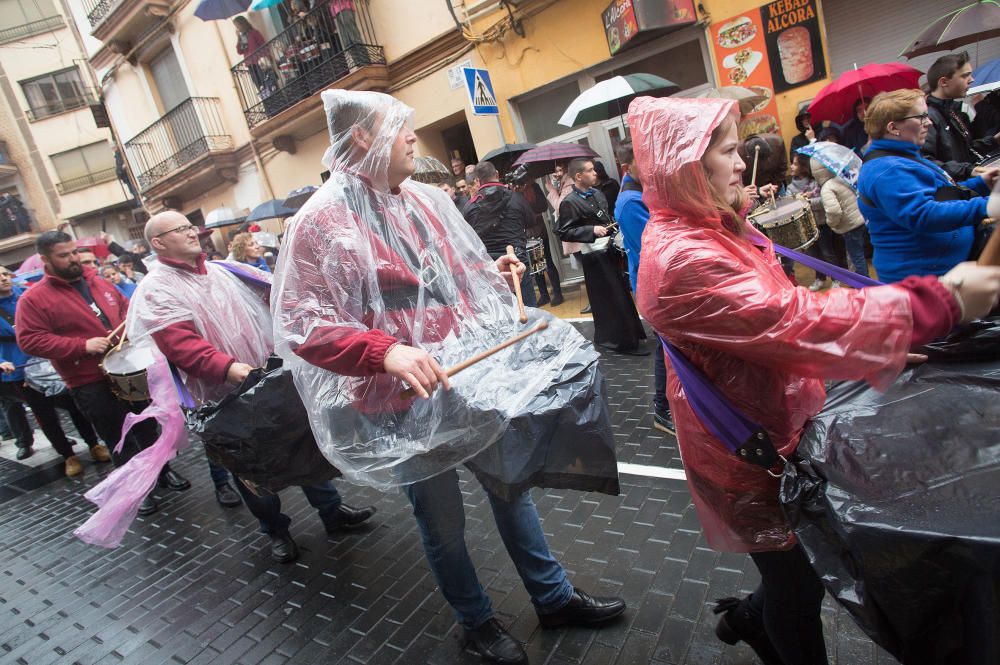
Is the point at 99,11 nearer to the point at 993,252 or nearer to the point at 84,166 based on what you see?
the point at 84,166

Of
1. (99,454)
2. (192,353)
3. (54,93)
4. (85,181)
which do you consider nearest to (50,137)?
(54,93)

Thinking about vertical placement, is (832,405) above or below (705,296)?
below

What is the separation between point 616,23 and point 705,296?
26.8ft

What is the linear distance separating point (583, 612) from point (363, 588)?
1223 mm

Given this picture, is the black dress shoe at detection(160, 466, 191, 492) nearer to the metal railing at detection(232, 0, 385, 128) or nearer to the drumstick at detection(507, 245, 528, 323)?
the drumstick at detection(507, 245, 528, 323)

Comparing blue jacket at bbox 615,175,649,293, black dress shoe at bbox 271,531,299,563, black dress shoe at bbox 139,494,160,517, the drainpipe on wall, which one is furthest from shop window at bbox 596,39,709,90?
the drainpipe on wall

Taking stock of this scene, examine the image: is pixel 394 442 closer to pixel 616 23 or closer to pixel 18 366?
pixel 18 366

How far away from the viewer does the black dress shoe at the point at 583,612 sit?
233 cm

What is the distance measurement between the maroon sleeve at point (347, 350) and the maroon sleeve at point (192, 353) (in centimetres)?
117

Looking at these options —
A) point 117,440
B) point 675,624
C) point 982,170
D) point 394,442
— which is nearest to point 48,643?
point 117,440

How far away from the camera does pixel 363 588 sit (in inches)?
116

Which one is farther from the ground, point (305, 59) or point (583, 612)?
point (305, 59)

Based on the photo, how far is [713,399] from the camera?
4.85 ft

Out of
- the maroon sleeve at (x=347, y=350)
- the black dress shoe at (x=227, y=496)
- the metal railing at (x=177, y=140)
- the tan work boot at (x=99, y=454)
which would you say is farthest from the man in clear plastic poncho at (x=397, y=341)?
the metal railing at (x=177, y=140)
